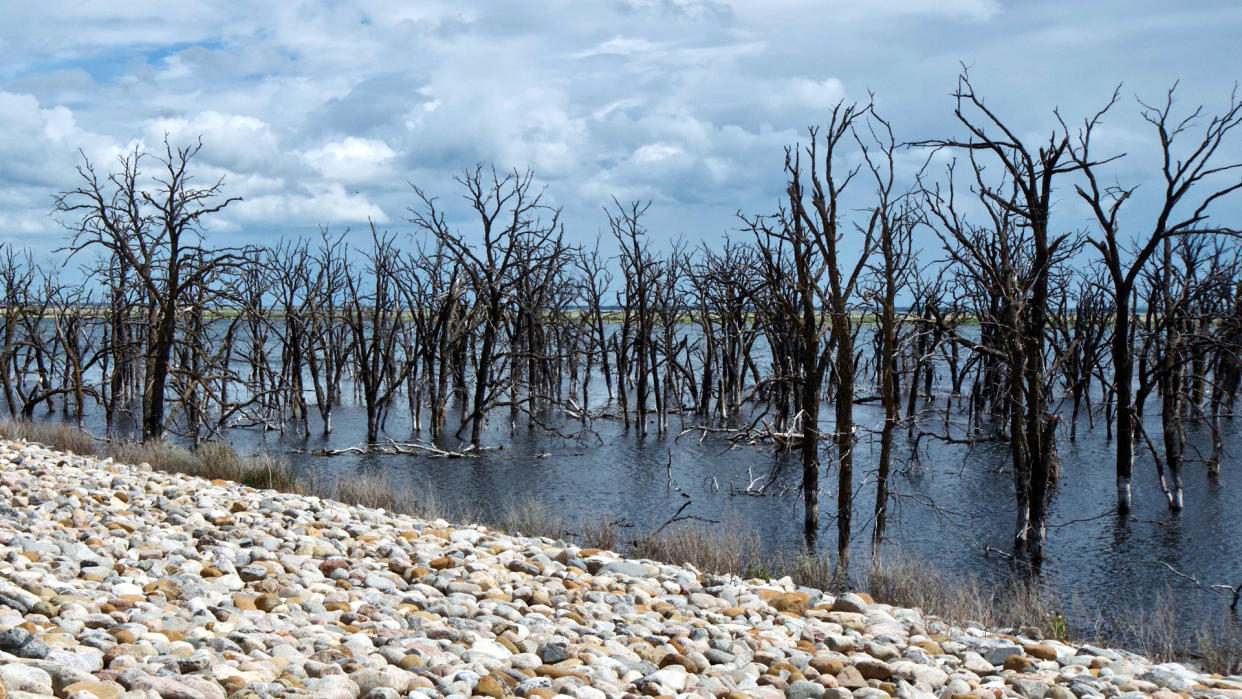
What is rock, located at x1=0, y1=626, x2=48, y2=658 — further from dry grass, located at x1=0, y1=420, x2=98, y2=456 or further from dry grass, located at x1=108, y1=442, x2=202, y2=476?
dry grass, located at x1=0, y1=420, x2=98, y2=456

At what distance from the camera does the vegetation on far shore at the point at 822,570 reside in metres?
9.90

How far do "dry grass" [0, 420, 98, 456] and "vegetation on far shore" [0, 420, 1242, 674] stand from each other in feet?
0.07

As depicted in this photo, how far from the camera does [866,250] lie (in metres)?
13.1

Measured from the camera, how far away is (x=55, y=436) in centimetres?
1964

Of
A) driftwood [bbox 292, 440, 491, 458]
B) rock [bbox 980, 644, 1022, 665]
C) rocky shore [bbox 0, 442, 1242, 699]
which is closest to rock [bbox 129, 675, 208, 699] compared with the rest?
rocky shore [bbox 0, 442, 1242, 699]

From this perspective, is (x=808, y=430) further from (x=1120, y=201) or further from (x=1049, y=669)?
(x=1049, y=669)

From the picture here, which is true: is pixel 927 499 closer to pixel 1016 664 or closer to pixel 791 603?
pixel 791 603

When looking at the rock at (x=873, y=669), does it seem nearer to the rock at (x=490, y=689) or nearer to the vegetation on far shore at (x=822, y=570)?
the rock at (x=490, y=689)

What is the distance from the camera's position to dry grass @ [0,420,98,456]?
18812 mm

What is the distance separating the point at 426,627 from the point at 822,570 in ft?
20.3

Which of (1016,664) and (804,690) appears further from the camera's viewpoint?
(1016,664)

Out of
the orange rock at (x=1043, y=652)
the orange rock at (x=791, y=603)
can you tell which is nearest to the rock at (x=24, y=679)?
the orange rock at (x=791, y=603)

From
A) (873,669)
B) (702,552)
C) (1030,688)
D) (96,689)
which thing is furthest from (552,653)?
(702,552)

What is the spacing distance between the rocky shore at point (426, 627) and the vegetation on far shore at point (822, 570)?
1.35 meters
